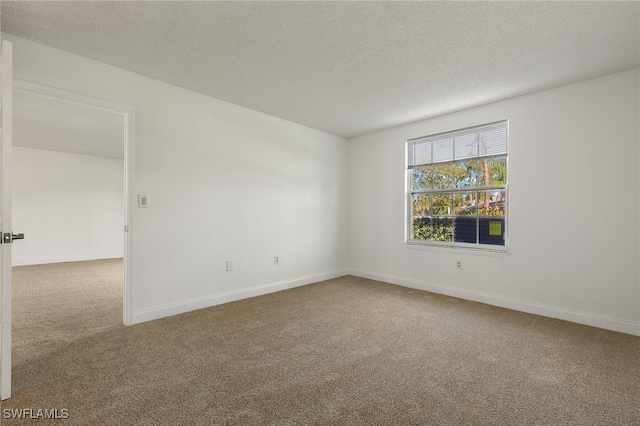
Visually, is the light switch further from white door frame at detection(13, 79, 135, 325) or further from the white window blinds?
the white window blinds

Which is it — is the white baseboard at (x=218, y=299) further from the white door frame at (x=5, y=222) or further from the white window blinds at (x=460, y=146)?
the white window blinds at (x=460, y=146)

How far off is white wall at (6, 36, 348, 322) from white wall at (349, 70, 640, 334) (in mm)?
2119

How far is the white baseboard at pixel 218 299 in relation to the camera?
314cm

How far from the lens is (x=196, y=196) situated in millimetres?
3559

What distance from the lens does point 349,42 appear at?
2.47 metres

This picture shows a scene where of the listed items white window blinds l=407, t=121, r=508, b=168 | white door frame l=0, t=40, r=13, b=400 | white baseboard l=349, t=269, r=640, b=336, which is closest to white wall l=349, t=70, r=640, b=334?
white baseboard l=349, t=269, r=640, b=336

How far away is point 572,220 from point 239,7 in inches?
150

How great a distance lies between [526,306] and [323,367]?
273 cm

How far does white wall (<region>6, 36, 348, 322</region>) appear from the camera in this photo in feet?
9.96

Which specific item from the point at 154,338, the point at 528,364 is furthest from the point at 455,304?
the point at 154,338

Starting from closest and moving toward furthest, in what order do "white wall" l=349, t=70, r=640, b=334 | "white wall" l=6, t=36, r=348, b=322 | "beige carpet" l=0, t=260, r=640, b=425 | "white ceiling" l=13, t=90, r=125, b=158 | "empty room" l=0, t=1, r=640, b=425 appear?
"beige carpet" l=0, t=260, r=640, b=425
"empty room" l=0, t=1, r=640, b=425
"white wall" l=349, t=70, r=640, b=334
"white wall" l=6, t=36, r=348, b=322
"white ceiling" l=13, t=90, r=125, b=158

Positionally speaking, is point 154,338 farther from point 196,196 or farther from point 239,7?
point 239,7

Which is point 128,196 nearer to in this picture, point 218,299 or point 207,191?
point 207,191

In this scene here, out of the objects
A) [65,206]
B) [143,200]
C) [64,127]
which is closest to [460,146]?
[143,200]
